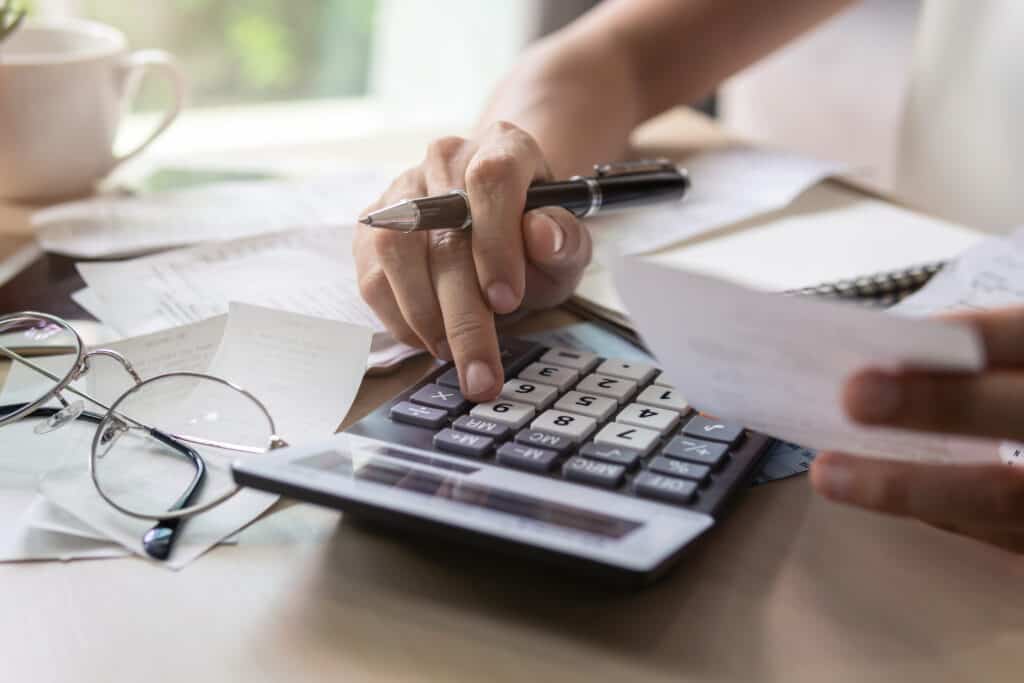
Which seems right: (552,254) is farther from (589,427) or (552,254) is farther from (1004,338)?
(1004,338)

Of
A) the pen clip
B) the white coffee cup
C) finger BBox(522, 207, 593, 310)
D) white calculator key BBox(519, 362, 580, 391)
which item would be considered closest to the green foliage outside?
the white coffee cup

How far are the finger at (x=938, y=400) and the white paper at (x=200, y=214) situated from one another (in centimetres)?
52

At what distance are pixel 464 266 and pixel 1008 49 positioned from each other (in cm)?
69

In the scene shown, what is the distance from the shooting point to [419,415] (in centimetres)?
47

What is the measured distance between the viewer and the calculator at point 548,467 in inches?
14.8

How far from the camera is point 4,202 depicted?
2.78 ft

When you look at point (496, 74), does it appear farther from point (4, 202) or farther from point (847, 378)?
point (847, 378)

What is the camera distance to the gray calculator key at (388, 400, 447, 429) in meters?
0.47

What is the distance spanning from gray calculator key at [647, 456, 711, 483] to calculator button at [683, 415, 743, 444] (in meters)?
0.03

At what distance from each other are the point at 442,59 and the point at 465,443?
1239 millimetres

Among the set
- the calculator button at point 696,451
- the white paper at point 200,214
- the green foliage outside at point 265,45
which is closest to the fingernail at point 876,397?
the calculator button at point 696,451

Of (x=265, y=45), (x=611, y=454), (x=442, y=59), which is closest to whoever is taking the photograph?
(x=611, y=454)

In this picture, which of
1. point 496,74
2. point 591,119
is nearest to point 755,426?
point 591,119

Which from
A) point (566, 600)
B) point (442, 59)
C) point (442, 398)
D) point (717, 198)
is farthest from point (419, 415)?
point (442, 59)
